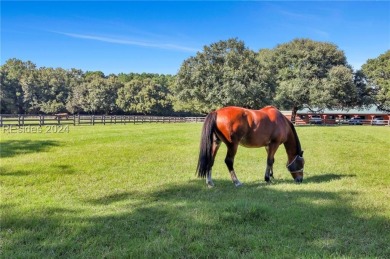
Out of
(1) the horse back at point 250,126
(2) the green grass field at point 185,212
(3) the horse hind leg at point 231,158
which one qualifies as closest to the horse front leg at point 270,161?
(1) the horse back at point 250,126

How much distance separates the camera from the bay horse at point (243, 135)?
6254 millimetres

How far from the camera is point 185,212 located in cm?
436

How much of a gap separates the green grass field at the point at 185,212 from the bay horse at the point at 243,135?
1.38 ft

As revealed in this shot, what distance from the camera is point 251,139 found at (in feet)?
21.8

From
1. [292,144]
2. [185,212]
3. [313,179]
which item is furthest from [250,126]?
[185,212]

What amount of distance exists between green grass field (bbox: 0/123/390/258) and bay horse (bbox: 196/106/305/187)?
42 cm

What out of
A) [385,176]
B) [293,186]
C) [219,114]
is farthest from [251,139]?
[385,176]

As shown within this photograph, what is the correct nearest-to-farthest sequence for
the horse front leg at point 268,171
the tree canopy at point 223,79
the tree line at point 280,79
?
the horse front leg at point 268,171 < the tree canopy at point 223,79 < the tree line at point 280,79

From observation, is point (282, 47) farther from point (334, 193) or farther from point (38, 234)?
point (38, 234)

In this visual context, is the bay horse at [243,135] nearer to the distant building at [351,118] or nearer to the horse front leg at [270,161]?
the horse front leg at [270,161]

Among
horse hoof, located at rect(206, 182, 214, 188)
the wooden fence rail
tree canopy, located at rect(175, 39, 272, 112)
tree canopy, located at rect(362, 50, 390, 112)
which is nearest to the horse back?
horse hoof, located at rect(206, 182, 214, 188)

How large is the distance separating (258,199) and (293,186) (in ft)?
4.67

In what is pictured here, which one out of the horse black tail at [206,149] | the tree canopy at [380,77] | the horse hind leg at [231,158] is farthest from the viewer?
the tree canopy at [380,77]

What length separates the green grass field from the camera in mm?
Result: 3207
